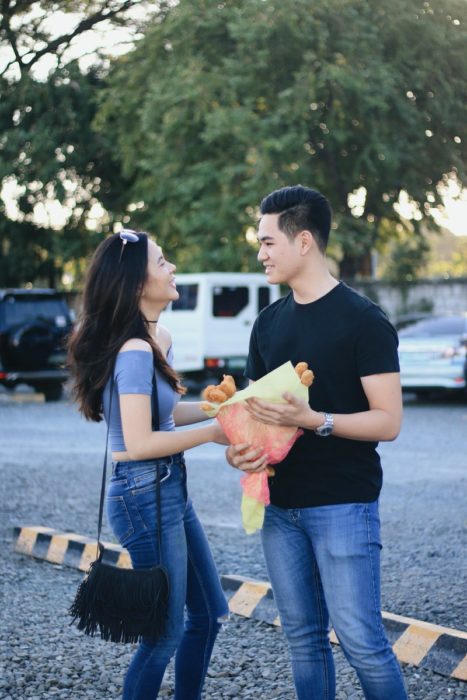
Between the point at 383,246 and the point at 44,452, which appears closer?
the point at 44,452

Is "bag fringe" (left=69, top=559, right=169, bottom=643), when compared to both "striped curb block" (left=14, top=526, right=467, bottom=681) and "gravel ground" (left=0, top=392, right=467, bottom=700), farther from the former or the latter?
"striped curb block" (left=14, top=526, right=467, bottom=681)

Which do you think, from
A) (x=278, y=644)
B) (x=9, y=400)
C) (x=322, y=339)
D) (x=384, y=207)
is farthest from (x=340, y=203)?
(x=322, y=339)

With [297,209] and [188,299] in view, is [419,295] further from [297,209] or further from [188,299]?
[297,209]

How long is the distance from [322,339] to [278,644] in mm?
2428

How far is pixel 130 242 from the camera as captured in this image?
3.70 metres

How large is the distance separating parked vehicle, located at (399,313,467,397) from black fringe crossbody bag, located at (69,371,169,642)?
589 inches

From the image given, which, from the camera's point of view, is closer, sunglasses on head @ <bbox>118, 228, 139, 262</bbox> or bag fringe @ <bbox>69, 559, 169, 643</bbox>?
bag fringe @ <bbox>69, 559, 169, 643</bbox>

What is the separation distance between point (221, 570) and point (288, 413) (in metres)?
3.68

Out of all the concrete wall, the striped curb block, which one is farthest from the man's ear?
the concrete wall

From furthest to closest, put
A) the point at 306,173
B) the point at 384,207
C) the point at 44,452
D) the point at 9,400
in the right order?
the point at 384,207, the point at 306,173, the point at 9,400, the point at 44,452

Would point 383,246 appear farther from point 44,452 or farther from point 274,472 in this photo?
point 274,472

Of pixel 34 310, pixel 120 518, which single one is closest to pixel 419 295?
pixel 34 310

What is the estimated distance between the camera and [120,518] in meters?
3.63

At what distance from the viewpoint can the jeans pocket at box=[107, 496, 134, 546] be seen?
3617 millimetres
